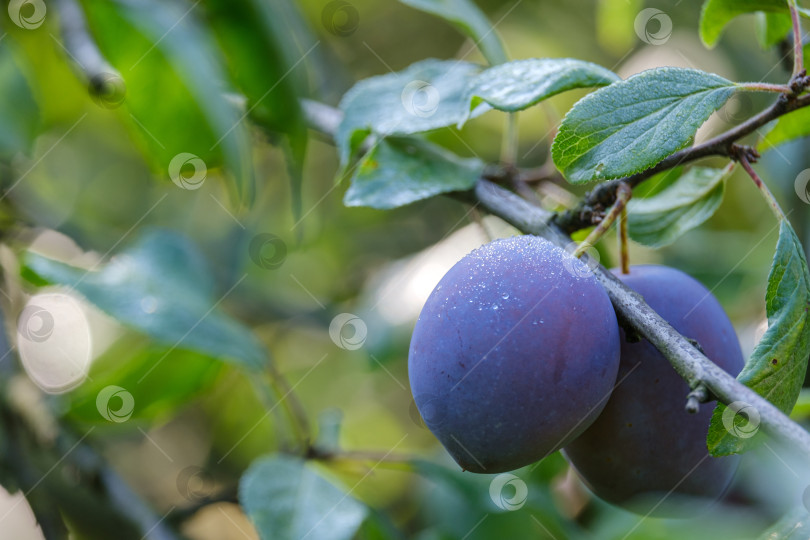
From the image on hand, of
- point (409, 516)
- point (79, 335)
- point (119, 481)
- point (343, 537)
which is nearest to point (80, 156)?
point (79, 335)

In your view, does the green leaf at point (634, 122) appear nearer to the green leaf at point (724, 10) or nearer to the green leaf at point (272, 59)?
the green leaf at point (724, 10)

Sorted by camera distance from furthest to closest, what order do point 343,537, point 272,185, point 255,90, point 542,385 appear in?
point 272,185 → point 255,90 → point 343,537 → point 542,385

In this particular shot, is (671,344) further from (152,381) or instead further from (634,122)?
(152,381)

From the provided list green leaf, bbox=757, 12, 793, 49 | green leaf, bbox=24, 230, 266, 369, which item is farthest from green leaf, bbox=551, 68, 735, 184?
green leaf, bbox=24, 230, 266, 369

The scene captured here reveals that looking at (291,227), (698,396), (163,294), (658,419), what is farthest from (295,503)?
(291,227)

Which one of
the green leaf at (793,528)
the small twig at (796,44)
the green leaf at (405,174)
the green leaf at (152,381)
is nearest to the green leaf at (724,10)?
the small twig at (796,44)

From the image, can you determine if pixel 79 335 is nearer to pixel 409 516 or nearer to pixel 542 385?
pixel 409 516

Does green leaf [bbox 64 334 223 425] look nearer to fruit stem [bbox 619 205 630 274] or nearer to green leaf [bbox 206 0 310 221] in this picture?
green leaf [bbox 206 0 310 221]
